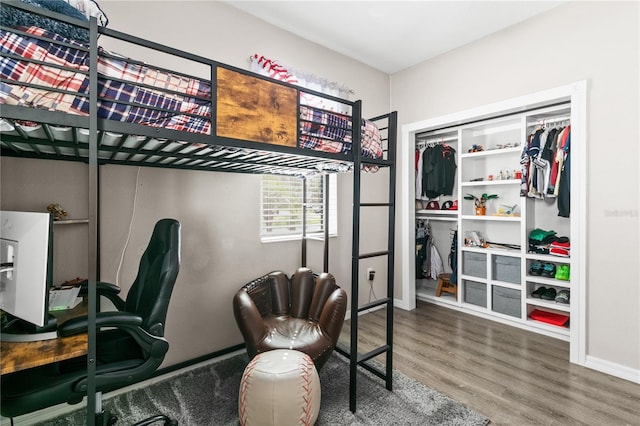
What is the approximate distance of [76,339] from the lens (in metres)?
1.25

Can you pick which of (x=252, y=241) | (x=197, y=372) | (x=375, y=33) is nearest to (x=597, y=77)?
(x=375, y=33)

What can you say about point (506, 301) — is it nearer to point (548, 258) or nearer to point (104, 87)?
point (548, 258)

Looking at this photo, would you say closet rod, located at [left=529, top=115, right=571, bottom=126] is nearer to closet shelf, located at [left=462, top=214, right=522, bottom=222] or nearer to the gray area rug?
closet shelf, located at [left=462, top=214, right=522, bottom=222]

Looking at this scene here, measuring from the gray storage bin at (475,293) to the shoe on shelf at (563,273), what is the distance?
0.71 meters

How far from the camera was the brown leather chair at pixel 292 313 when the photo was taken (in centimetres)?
216

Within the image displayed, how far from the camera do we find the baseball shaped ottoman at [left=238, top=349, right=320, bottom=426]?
162 cm

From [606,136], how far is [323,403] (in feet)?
9.42

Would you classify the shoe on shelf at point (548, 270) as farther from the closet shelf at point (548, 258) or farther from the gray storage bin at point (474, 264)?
the gray storage bin at point (474, 264)

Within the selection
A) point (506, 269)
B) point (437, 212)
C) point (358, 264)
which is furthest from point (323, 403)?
point (437, 212)

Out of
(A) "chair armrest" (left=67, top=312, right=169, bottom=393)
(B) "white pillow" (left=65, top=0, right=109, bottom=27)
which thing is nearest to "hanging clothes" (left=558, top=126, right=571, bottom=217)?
(A) "chair armrest" (left=67, top=312, right=169, bottom=393)

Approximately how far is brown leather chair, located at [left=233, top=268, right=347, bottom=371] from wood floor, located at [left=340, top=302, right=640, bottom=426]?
65 cm

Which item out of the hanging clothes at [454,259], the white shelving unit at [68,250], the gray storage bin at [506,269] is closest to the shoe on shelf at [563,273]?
the gray storage bin at [506,269]

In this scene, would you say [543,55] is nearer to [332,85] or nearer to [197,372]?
[332,85]

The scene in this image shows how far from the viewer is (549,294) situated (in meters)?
3.15
